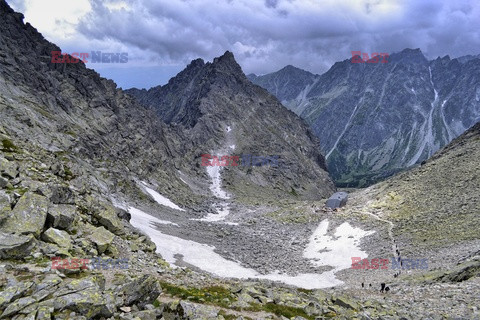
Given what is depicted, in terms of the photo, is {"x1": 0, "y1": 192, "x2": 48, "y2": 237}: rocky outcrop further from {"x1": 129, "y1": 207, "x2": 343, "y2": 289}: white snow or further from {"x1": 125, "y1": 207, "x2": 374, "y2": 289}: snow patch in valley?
{"x1": 125, "y1": 207, "x2": 374, "y2": 289}: snow patch in valley

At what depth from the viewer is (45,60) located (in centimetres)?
11131

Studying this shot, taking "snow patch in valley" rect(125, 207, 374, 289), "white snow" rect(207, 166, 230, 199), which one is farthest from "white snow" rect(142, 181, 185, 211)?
"white snow" rect(207, 166, 230, 199)

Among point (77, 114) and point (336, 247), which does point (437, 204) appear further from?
point (77, 114)

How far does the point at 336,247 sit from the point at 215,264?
2431cm

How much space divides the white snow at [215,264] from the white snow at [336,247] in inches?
209

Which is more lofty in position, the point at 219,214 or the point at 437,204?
the point at 437,204

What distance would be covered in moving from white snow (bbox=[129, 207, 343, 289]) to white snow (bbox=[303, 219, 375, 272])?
5.32 m

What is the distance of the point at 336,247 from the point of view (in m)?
58.4

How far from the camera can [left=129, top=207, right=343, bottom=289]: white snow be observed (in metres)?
42.0

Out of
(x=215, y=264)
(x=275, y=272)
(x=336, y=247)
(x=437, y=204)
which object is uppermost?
(x=437, y=204)

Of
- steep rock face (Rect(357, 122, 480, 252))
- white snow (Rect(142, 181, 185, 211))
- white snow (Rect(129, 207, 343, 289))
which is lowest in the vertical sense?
white snow (Rect(129, 207, 343, 289))

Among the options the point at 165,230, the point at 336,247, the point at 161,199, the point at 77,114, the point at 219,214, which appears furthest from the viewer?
the point at 77,114

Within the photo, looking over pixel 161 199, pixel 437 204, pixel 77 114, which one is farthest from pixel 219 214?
pixel 437 204

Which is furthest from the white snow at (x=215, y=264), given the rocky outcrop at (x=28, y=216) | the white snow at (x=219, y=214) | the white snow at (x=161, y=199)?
the white snow at (x=161, y=199)
